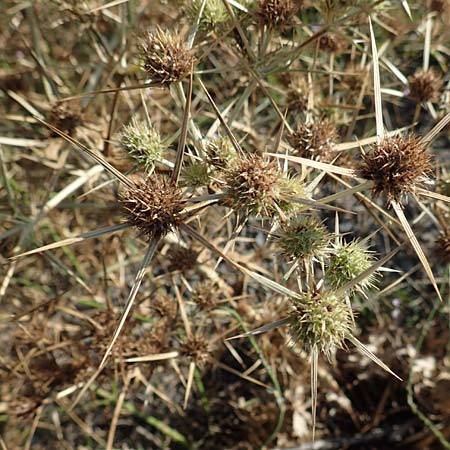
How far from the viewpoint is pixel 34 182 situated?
2514mm

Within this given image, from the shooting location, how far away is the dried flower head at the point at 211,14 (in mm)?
1387

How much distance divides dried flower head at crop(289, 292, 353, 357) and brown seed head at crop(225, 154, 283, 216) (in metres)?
0.23

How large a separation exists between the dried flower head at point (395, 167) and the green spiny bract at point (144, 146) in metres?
0.51

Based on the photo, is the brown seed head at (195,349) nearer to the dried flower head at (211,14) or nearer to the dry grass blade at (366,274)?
the dry grass blade at (366,274)

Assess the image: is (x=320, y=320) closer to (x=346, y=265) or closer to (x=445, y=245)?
(x=346, y=265)

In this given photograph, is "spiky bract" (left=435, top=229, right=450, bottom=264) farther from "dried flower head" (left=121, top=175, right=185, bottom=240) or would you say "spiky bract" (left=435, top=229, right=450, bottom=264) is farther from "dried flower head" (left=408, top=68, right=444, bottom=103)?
"dried flower head" (left=121, top=175, right=185, bottom=240)

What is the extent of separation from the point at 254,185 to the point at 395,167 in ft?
0.97

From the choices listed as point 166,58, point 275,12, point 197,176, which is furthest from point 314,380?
point 275,12

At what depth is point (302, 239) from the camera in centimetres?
109

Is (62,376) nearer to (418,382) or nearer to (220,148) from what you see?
(220,148)

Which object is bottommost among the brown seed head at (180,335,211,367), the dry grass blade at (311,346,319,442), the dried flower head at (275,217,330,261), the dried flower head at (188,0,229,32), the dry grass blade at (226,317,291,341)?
the brown seed head at (180,335,211,367)

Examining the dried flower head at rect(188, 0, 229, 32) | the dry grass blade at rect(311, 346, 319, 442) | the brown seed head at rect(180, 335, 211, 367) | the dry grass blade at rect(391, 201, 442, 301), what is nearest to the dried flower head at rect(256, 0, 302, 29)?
the dried flower head at rect(188, 0, 229, 32)

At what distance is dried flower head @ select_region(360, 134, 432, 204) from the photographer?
3.33 feet

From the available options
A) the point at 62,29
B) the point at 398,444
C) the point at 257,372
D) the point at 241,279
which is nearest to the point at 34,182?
the point at 62,29
